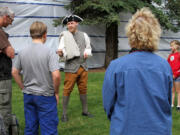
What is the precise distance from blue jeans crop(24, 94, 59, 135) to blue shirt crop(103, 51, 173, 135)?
127cm

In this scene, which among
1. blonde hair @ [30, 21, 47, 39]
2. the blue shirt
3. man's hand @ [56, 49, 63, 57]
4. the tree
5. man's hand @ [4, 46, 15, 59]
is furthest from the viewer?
the tree

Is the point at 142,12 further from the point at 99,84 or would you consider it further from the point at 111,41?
the point at 111,41

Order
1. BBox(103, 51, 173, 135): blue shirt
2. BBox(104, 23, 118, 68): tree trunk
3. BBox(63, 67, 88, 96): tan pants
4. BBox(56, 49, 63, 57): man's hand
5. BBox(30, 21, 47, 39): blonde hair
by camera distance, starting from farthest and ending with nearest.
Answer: BBox(104, 23, 118, 68): tree trunk, BBox(63, 67, 88, 96): tan pants, BBox(56, 49, 63, 57): man's hand, BBox(30, 21, 47, 39): blonde hair, BBox(103, 51, 173, 135): blue shirt

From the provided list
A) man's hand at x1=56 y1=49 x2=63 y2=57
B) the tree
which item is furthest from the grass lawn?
the tree

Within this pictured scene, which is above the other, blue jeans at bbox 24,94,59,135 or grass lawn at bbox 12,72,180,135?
blue jeans at bbox 24,94,59,135

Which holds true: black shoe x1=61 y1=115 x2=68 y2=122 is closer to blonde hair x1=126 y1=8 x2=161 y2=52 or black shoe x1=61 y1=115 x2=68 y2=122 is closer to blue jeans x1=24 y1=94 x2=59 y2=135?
blue jeans x1=24 y1=94 x2=59 y2=135

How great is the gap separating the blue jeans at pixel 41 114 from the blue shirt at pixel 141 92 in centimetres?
127

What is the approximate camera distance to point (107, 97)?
240 centimetres

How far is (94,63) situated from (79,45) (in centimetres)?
828

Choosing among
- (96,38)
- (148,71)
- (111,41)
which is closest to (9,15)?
(148,71)

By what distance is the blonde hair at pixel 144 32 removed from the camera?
7.41ft

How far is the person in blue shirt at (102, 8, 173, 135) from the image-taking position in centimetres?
224

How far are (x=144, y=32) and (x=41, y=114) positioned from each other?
1676mm

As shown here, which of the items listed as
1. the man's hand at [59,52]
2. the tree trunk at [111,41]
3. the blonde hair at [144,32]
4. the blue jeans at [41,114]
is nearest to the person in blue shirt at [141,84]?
the blonde hair at [144,32]
